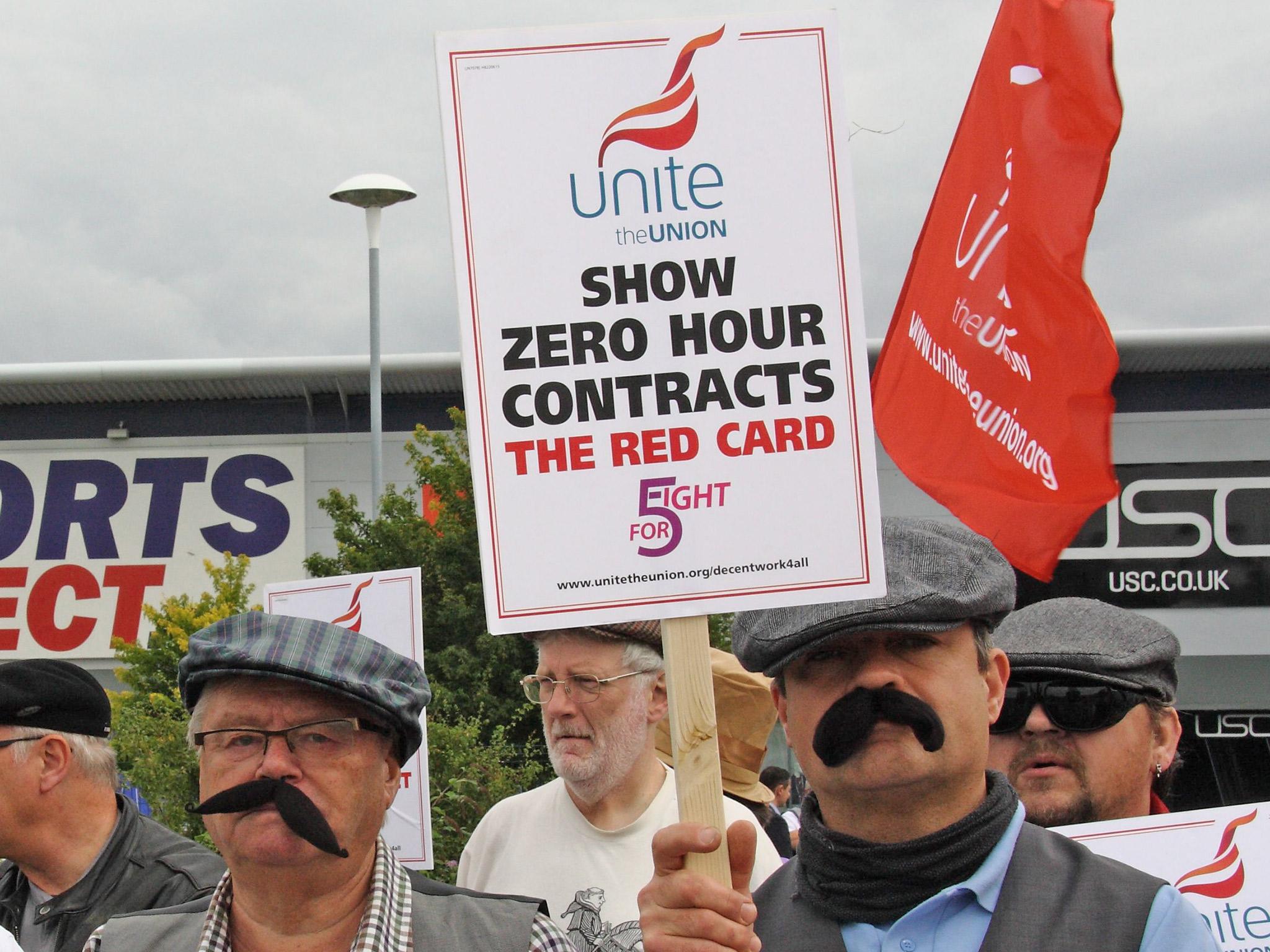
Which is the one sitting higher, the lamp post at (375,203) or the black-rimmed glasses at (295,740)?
the lamp post at (375,203)

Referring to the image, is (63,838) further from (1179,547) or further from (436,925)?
(1179,547)

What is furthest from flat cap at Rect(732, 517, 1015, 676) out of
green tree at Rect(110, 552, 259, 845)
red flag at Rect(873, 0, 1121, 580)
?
red flag at Rect(873, 0, 1121, 580)

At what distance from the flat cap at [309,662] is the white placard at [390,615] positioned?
7.31ft

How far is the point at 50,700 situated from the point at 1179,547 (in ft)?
66.8

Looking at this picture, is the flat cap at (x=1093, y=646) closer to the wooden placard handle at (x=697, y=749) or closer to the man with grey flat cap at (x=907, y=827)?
the man with grey flat cap at (x=907, y=827)

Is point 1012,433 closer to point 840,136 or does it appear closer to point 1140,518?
point 840,136

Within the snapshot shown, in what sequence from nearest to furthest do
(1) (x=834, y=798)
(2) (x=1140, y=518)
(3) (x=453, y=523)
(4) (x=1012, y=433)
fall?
(1) (x=834, y=798) < (4) (x=1012, y=433) < (3) (x=453, y=523) < (2) (x=1140, y=518)

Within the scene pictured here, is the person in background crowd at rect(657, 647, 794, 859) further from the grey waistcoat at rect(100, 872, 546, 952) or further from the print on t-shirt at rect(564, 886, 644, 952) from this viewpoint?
the grey waistcoat at rect(100, 872, 546, 952)

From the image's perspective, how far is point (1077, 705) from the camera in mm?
3062

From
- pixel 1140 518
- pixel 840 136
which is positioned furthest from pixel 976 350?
pixel 1140 518

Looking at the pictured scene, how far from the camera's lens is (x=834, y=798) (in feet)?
7.41

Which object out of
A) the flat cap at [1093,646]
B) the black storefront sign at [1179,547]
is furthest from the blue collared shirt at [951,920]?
the black storefront sign at [1179,547]

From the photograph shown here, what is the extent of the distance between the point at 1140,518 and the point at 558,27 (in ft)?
69.1

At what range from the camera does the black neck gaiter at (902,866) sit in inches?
86.9
